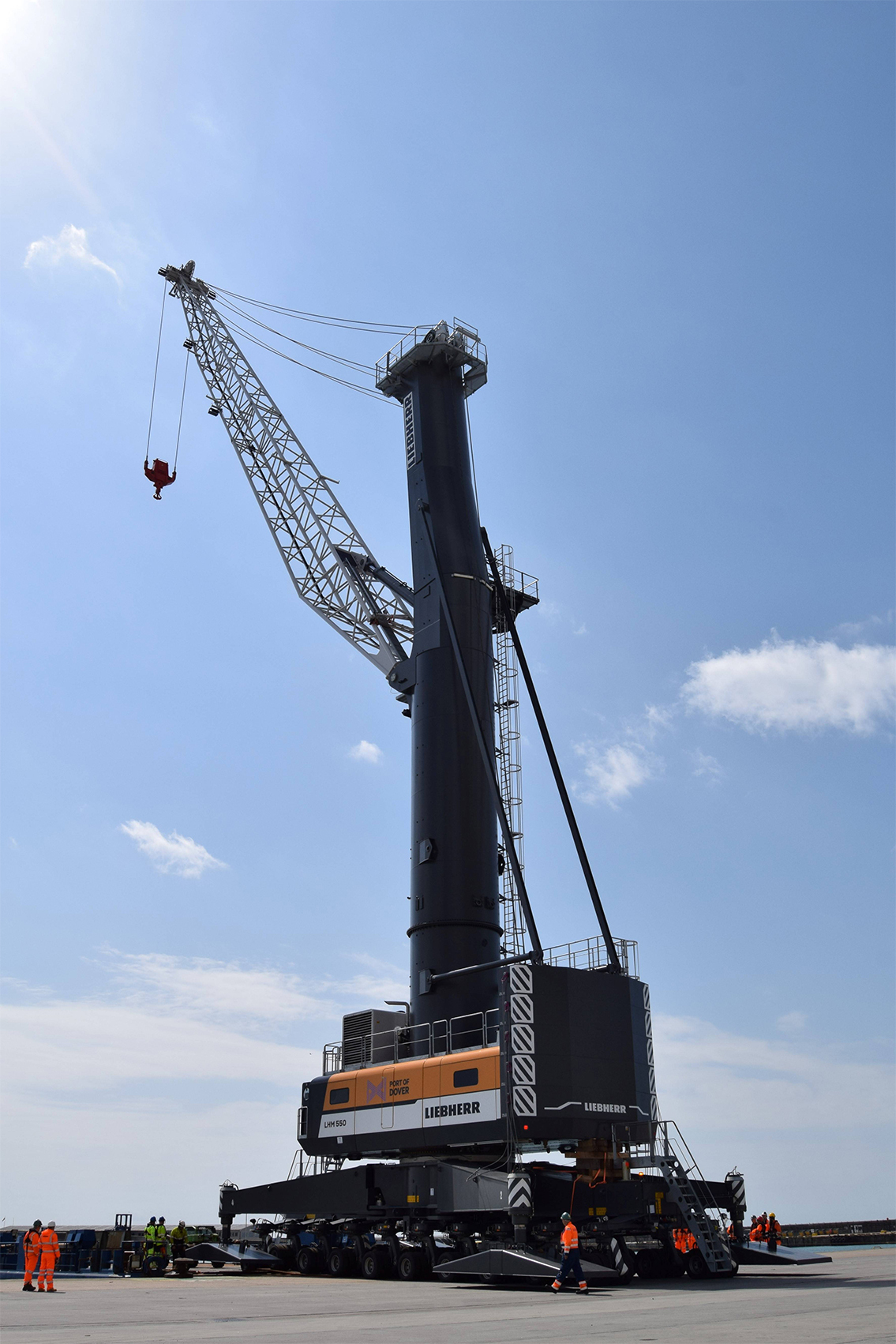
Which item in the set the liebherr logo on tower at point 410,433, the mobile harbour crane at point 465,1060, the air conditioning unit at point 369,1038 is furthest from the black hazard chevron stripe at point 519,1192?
the liebherr logo on tower at point 410,433

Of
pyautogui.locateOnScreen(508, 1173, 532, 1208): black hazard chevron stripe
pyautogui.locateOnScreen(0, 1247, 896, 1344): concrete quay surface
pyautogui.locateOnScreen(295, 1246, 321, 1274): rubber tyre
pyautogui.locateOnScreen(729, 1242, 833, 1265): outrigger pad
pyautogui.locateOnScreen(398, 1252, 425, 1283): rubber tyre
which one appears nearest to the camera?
pyautogui.locateOnScreen(0, 1247, 896, 1344): concrete quay surface

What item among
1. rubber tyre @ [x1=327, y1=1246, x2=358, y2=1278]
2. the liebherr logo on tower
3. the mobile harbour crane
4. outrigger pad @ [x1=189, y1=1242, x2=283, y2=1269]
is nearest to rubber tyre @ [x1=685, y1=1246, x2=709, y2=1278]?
the mobile harbour crane

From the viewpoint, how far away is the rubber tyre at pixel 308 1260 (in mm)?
23688

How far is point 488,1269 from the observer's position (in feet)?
61.1

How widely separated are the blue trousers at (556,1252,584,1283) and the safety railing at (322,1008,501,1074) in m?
6.34

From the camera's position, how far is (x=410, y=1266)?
20938 millimetres

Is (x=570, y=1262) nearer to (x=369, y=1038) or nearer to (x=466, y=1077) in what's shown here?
(x=466, y=1077)

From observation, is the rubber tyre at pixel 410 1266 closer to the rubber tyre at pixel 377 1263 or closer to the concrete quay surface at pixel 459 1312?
the concrete quay surface at pixel 459 1312

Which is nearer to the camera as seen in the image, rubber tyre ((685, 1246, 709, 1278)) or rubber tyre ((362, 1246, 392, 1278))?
rubber tyre ((685, 1246, 709, 1278))

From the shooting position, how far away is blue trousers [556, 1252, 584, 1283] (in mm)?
17047

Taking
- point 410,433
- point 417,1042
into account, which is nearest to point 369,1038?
point 417,1042

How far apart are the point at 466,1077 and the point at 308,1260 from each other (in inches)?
250

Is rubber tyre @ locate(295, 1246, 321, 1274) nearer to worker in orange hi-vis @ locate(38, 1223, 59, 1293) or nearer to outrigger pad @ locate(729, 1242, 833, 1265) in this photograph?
worker in orange hi-vis @ locate(38, 1223, 59, 1293)

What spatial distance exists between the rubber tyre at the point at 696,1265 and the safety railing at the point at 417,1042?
5913 millimetres
